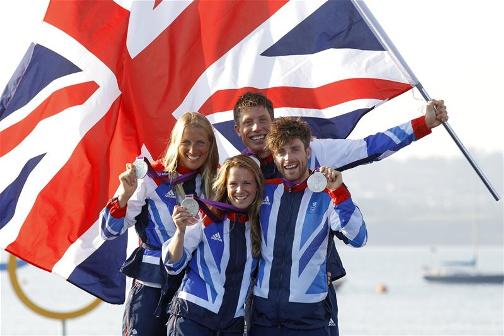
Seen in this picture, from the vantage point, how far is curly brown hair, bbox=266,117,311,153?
21.2ft

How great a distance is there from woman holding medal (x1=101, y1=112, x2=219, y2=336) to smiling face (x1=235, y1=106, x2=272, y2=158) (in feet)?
0.57

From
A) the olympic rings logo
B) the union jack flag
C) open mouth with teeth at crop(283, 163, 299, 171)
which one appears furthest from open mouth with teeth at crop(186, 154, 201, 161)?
the olympic rings logo

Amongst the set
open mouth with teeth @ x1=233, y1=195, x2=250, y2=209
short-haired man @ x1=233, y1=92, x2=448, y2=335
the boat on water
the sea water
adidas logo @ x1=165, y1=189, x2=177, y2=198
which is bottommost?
open mouth with teeth @ x1=233, y1=195, x2=250, y2=209

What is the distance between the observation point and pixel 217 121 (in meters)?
7.91

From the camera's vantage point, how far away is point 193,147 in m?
6.74

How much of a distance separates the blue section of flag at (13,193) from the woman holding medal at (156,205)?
1168mm

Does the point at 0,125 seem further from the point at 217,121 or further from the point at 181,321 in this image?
the point at 181,321

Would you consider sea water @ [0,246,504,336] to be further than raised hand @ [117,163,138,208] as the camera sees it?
Yes

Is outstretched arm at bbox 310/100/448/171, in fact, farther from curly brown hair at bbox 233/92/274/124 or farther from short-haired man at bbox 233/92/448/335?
curly brown hair at bbox 233/92/274/124

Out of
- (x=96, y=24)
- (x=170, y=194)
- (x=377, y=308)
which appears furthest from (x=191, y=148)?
(x=377, y=308)

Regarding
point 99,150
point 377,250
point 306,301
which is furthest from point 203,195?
point 377,250

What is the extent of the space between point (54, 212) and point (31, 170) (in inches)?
10.9

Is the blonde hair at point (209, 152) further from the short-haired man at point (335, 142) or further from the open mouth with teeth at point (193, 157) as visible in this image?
the short-haired man at point (335, 142)

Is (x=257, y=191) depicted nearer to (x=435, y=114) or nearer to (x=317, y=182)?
(x=317, y=182)
